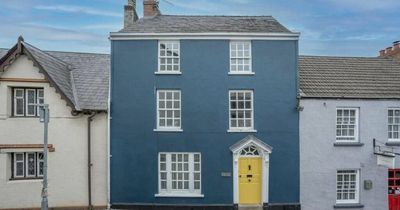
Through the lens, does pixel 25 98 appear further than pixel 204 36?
No

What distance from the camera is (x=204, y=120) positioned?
55.9 ft

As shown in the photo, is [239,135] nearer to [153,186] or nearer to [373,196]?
[153,186]

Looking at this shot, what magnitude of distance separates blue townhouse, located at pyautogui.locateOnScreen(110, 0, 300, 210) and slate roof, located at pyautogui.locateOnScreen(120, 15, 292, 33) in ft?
0.97

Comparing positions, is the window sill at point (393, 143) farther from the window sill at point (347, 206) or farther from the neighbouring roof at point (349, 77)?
the window sill at point (347, 206)

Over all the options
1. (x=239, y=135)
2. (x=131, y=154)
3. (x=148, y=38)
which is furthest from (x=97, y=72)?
(x=239, y=135)

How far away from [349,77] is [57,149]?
16.0 metres

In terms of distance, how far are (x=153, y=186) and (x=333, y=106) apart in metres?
10.0

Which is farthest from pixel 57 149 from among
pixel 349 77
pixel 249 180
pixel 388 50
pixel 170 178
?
pixel 388 50

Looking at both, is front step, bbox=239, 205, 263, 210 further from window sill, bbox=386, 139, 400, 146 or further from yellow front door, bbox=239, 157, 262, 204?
window sill, bbox=386, 139, 400, 146

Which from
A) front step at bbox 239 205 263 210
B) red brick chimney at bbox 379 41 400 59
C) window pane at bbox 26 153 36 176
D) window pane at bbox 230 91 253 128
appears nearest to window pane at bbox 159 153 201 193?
front step at bbox 239 205 263 210

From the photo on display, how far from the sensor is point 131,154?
17.0 metres

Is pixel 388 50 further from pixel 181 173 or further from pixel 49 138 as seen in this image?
pixel 49 138

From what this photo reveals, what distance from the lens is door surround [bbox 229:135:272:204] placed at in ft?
55.1

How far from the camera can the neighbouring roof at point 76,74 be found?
16484mm
